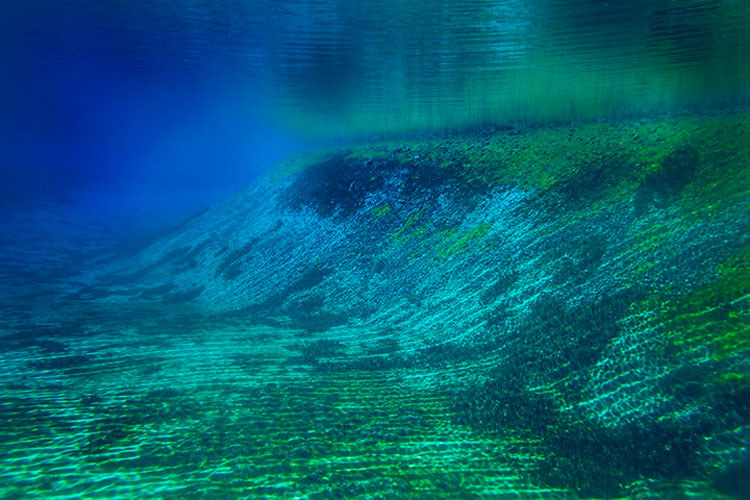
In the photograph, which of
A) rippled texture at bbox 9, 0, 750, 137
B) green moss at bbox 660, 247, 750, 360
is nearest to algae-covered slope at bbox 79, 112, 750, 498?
green moss at bbox 660, 247, 750, 360

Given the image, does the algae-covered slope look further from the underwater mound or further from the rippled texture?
the rippled texture

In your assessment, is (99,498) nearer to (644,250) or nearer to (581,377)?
(581,377)

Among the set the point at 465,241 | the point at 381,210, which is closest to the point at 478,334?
the point at 465,241

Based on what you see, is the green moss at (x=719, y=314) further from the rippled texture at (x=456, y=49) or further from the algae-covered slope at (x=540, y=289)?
the rippled texture at (x=456, y=49)

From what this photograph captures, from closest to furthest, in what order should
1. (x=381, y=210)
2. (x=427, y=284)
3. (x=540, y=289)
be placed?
(x=540, y=289), (x=427, y=284), (x=381, y=210)

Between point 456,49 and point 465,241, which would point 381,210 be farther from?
point 456,49

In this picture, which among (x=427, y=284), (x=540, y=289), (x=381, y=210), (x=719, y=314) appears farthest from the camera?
(x=381, y=210)
